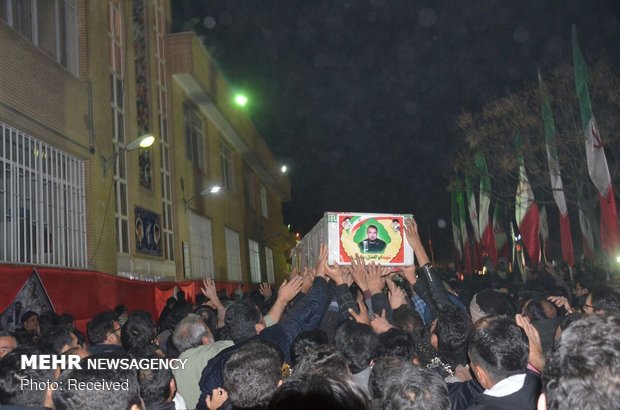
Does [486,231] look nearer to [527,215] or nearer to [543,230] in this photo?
[543,230]

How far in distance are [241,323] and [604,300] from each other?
11.9ft

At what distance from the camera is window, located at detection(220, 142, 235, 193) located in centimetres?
3124

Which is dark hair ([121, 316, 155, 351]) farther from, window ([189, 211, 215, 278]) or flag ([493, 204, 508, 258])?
flag ([493, 204, 508, 258])

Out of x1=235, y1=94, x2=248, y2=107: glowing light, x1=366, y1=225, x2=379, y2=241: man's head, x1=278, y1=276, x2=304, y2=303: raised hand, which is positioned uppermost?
x1=235, y1=94, x2=248, y2=107: glowing light

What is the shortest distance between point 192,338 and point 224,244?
2383 centimetres

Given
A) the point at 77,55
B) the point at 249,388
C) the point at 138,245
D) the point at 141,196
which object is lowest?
the point at 249,388

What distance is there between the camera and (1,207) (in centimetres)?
1169

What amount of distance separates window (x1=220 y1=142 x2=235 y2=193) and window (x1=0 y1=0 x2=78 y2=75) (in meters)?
15.4

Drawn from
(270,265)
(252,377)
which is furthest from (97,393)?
(270,265)

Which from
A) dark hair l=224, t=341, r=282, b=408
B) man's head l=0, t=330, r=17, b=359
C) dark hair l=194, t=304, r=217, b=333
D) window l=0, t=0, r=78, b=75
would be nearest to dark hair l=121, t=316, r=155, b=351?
dark hair l=194, t=304, r=217, b=333

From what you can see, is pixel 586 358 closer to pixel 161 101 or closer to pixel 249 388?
pixel 249 388

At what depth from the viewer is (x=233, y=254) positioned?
31219 millimetres

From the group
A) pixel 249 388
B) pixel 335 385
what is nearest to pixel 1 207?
pixel 249 388

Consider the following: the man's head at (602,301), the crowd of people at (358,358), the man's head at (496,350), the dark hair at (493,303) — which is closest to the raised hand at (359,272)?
the crowd of people at (358,358)
